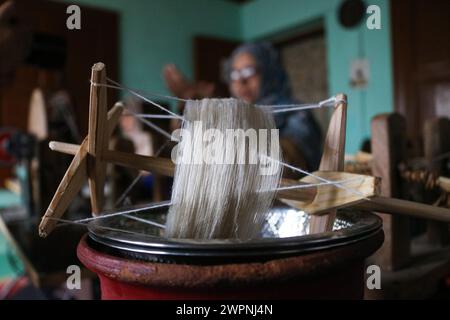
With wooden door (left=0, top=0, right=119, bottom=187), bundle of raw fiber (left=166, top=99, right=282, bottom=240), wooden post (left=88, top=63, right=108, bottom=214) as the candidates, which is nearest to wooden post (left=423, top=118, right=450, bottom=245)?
bundle of raw fiber (left=166, top=99, right=282, bottom=240)

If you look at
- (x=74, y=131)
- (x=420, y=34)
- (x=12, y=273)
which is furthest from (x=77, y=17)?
(x=420, y=34)

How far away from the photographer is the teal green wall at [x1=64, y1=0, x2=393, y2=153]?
2.33m

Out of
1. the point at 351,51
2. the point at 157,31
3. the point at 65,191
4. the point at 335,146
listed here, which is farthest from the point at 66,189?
the point at 157,31

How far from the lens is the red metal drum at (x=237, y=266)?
269mm

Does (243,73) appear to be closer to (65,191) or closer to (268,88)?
(268,88)

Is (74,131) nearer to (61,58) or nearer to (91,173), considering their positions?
(61,58)

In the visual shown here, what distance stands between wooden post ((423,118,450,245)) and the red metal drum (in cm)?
42

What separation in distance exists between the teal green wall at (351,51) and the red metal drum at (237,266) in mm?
1794

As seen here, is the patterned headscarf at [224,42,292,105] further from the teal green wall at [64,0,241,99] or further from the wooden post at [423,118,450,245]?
the teal green wall at [64,0,241,99]

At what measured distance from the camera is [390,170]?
53 centimetres

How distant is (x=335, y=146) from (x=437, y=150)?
0.37 metres
